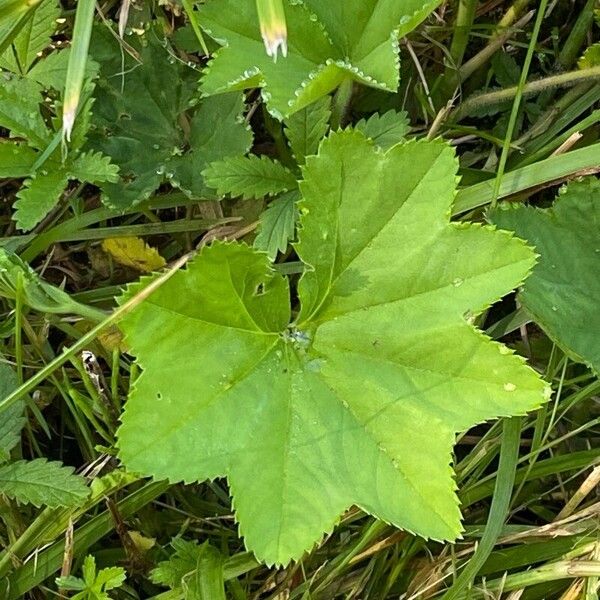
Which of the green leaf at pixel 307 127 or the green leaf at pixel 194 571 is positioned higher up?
the green leaf at pixel 307 127


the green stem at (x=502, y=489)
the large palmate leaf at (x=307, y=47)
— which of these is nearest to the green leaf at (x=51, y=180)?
the large palmate leaf at (x=307, y=47)

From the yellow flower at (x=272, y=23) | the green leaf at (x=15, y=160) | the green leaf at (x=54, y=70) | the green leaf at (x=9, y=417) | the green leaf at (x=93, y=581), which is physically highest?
the yellow flower at (x=272, y=23)

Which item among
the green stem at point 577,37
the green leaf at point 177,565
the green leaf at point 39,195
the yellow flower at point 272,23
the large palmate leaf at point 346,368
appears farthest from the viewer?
the green stem at point 577,37

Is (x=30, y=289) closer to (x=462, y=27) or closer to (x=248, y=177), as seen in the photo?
(x=248, y=177)

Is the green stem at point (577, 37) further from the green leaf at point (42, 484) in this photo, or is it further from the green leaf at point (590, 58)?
the green leaf at point (42, 484)

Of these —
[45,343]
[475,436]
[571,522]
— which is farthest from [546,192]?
[45,343]

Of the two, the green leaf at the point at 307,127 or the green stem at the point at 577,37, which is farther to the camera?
the green stem at the point at 577,37

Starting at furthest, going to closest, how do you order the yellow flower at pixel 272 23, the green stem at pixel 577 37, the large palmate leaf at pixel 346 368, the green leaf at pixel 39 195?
1. the green stem at pixel 577 37
2. the green leaf at pixel 39 195
3. the large palmate leaf at pixel 346 368
4. the yellow flower at pixel 272 23
